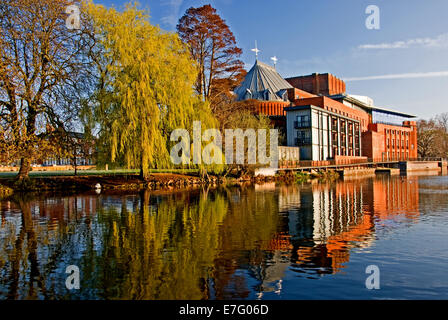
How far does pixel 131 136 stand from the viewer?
30.1 m

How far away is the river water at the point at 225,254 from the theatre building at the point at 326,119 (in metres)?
35.9

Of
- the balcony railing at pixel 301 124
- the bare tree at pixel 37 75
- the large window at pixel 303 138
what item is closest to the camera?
the bare tree at pixel 37 75

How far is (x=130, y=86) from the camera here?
30.5 m

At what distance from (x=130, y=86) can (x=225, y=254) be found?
23.7 metres

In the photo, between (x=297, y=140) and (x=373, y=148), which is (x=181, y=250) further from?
(x=373, y=148)

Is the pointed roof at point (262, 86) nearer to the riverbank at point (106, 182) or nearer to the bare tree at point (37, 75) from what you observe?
the riverbank at point (106, 182)

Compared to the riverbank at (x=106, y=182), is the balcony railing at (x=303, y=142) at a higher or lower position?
higher

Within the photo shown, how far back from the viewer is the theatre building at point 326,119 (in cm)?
6241

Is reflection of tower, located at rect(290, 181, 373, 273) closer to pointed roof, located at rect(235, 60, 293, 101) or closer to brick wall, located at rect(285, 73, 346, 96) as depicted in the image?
pointed roof, located at rect(235, 60, 293, 101)

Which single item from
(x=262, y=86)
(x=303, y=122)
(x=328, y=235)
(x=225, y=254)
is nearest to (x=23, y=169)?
(x=225, y=254)

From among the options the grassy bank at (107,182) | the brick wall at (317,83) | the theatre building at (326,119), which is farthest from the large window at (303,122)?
the brick wall at (317,83)

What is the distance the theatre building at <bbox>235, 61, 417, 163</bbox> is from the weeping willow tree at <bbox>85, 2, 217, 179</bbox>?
66.4ft

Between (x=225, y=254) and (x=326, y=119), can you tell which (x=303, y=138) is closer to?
(x=326, y=119)
